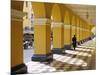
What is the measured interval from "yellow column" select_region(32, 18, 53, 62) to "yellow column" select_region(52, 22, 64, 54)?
0.08m

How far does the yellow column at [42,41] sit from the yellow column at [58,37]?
80mm

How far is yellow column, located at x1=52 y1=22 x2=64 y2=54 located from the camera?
2459 millimetres

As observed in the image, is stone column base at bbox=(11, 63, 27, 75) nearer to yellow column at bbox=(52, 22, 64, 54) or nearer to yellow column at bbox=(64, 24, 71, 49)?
yellow column at bbox=(52, 22, 64, 54)

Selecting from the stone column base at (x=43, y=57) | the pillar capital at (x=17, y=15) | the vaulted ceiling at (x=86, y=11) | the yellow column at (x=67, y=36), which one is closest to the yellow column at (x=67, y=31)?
the yellow column at (x=67, y=36)

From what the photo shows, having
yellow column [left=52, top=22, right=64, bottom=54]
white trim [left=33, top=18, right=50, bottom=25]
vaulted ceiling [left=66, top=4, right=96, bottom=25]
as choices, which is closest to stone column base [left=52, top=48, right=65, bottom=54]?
yellow column [left=52, top=22, right=64, bottom=54]

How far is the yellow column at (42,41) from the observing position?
7.70ft

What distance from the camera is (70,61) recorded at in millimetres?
2361

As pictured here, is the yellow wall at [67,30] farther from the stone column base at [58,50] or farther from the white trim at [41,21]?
the white trim at [41,21]

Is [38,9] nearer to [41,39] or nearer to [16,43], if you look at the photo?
[41,39]

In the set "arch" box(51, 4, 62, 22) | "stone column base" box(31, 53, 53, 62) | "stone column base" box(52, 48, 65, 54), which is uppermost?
"arch" box(51, 4, 62, 22)

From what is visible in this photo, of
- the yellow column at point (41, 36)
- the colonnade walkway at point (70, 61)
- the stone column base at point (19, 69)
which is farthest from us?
the yellow column at point (41, 36)

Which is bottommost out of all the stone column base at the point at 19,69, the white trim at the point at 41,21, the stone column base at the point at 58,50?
the stone column base at the point at 19,69
